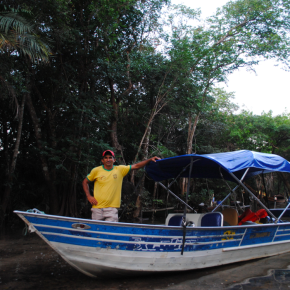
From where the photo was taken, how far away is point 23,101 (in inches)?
360

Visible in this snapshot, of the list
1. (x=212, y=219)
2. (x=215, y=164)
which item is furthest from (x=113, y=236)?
(x=215, y=164)

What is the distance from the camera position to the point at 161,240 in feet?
14.0

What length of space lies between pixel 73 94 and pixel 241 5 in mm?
10162

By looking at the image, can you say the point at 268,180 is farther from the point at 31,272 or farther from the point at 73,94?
the point at 31,272

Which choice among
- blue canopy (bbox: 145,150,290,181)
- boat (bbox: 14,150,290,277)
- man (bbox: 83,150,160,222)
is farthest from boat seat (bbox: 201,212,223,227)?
man (bbox: 83,150,160,222)

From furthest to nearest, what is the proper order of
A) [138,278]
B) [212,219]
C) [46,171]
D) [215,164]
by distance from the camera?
[46,171]
[215,164]
[212,219]
[138,278]

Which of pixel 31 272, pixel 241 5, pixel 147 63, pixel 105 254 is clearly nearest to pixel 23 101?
pixel 147 63

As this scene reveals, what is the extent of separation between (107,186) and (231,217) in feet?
11.1

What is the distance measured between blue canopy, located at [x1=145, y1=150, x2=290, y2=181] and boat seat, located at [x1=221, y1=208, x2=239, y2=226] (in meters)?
0.77

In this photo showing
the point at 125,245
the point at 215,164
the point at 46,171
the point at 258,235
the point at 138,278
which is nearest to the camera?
the point at 125,245

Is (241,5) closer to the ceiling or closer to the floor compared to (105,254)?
closer to the ceiling

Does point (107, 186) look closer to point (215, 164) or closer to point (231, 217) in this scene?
point (215, 164)

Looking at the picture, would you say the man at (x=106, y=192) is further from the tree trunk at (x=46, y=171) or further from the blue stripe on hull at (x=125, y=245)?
the tree trunk at (x=46, y=171)

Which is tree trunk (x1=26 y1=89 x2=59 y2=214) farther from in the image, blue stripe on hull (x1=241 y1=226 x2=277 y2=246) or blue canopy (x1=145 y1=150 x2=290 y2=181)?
blue stripe on hull (x1=241 y1=226 x2=277 y2=246)
